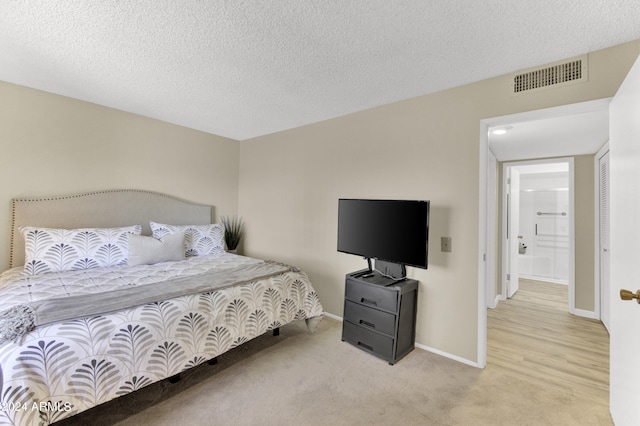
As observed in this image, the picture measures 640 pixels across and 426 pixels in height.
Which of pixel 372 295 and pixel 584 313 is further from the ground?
pixel 372 295

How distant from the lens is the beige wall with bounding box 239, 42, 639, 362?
2.29 meters

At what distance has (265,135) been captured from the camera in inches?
165

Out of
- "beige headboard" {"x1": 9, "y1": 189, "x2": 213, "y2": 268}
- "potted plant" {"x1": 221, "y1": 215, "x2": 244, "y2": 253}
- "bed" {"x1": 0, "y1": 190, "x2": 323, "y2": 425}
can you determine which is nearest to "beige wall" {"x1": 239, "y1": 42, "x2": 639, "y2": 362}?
"potted plant" {"x1": 221, "y1": 215, "x2": 244, "y2": 253}

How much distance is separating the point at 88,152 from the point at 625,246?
460 centimetres

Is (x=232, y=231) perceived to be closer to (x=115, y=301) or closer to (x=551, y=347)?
(x=115, y=301)

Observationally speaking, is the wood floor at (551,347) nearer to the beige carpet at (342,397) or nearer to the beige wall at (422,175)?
the beige carpet at (342,397)

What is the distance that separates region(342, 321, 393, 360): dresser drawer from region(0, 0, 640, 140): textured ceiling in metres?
2.23

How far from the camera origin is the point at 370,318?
251cm

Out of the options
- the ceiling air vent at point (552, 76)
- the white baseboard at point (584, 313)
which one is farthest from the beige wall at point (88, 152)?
the white baseboard at point (584, 313)

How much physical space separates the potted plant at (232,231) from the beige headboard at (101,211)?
346 millimetres

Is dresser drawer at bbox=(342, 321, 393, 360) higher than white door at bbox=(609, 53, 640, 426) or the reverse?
the reverse

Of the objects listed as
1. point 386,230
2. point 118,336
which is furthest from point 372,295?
point 118,336

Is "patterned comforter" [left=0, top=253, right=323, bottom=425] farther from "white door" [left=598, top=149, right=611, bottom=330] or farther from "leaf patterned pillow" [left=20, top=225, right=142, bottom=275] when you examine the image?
"white door" [left=598, top=149, right=611, bottom=330]

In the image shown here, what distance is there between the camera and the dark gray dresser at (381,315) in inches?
92.8
